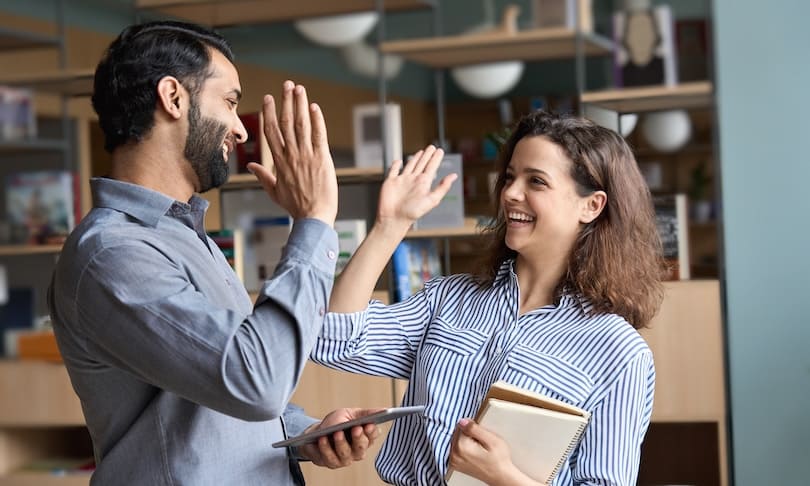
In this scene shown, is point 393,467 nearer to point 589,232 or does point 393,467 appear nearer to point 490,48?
point 589,232

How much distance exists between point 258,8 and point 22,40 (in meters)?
1.40

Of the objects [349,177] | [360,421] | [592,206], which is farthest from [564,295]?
[349,177]

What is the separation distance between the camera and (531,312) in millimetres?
1667

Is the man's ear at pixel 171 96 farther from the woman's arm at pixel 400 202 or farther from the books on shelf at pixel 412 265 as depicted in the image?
the books on shelf at pixel 412 265

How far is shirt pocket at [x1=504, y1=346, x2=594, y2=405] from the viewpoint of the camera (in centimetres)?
156

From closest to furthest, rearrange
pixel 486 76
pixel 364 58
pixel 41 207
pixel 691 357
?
pixel 691 357, pixel 41 207, pixel 486 76, pixel 364 58

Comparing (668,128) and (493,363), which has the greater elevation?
(668,128)

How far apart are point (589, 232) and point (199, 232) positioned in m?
0.66

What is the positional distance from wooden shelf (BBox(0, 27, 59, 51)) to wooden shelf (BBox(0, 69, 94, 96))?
50 cm

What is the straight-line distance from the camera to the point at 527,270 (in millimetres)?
1731

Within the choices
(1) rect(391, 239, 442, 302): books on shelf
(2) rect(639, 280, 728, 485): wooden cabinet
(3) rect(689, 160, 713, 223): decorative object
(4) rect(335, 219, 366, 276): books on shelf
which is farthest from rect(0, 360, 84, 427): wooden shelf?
(3) rect(689, 160, 713, 223): decorative object

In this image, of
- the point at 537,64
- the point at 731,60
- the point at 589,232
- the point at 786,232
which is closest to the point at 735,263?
the point at 786,232

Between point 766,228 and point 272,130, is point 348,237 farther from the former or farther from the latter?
point 272,130

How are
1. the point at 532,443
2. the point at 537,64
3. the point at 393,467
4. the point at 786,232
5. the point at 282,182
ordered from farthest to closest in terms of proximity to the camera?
the point at 537,64, the point at 786,232, the point at 393,467, the point at 532,443, the point at 282,182
